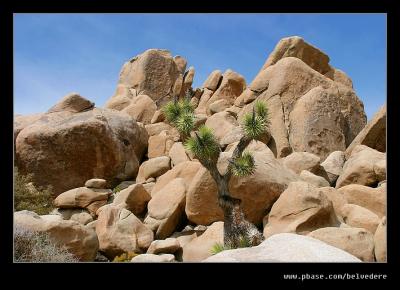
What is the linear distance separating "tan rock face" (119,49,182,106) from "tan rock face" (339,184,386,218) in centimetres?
2441

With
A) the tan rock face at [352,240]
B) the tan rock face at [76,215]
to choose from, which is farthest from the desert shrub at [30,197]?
the tan rock face at [352,240]

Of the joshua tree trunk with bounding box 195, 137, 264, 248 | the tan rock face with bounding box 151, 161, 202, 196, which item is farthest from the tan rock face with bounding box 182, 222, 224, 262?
the tan rock face with bounding box 151, 161, 202, 196

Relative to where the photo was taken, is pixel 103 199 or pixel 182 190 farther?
pixel 103 199

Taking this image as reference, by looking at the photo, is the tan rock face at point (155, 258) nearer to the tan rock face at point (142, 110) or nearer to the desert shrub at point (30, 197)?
the desert shrub at point (30, 197)

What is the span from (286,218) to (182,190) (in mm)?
4937

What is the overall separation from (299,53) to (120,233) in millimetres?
20541

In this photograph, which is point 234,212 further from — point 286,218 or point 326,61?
point 326,61

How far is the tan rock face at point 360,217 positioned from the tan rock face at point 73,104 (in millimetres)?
16678

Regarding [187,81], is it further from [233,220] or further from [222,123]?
[233,220]

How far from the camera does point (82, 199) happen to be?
67.7ft

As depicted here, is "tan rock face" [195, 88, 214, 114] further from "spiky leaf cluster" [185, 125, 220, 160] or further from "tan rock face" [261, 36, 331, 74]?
"spiky leaf cluster" [185, 125, 220, 160]

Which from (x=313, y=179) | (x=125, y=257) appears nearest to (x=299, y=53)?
(x=313, y=179)
